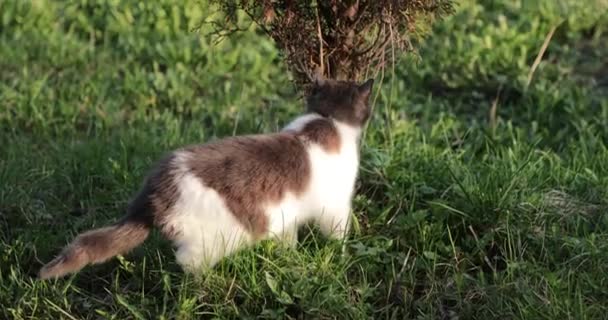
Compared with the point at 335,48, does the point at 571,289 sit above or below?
below

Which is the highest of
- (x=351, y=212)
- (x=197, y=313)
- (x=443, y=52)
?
(x=443, y=52)

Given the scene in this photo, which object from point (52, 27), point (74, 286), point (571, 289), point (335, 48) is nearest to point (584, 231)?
point (571, 289)

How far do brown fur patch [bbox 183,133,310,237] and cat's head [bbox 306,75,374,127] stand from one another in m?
0.33

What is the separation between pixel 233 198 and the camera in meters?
4.08

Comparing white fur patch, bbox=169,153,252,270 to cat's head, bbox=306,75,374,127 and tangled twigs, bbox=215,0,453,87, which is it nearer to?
cat's head, bbox=306,75,374,127

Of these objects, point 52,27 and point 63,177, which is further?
point 52,27

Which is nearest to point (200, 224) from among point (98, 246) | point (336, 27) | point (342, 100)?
point (98, 246)

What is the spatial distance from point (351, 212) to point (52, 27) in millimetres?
3858

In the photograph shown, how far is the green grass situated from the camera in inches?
167

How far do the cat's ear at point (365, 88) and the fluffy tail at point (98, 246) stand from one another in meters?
1.19

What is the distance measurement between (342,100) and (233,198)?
0.79m

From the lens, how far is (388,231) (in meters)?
4.72

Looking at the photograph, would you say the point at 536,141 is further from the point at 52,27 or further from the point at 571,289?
the point at 52,27

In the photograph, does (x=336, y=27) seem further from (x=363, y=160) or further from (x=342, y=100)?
(x=363, y=160)
